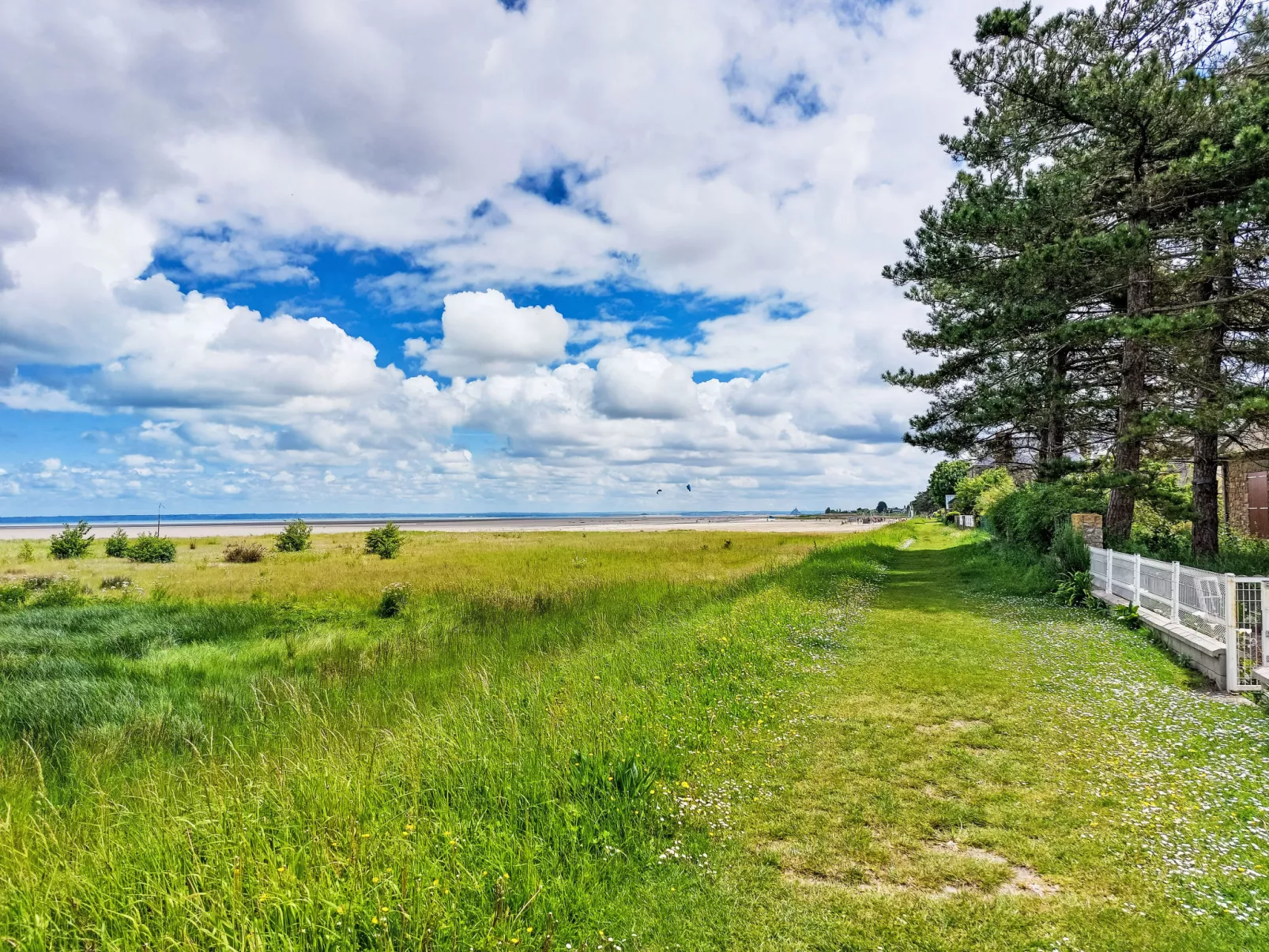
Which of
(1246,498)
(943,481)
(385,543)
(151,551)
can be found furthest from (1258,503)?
(943,481)

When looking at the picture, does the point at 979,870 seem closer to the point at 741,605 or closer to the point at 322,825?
the point at 322,825

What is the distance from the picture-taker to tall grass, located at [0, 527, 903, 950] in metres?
2.95

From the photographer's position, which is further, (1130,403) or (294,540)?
(294,540)

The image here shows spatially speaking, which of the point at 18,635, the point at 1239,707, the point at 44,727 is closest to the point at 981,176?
the point at 1239,707

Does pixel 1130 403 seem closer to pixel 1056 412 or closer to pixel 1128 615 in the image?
pixel 1056 412

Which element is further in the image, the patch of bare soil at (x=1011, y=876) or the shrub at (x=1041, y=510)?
the shrub at (x=1041, y=510)

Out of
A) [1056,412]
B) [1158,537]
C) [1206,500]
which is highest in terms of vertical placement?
[1056,412]

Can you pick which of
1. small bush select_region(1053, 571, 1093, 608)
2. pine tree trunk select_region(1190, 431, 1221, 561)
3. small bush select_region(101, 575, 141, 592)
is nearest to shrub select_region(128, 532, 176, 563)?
small bush select_region(101, 575, 141, 592)

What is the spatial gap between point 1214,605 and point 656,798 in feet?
24.8

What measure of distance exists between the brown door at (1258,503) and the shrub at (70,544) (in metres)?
47.9

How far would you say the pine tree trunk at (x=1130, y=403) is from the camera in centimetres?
1342

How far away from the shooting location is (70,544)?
30.4 meters

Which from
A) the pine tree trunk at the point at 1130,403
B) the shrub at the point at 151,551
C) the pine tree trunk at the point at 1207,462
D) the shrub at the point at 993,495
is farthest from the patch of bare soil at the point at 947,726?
the shrub at the point at 151,551

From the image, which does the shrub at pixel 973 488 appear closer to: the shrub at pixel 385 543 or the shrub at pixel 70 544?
the shrub at pixel 385 543
